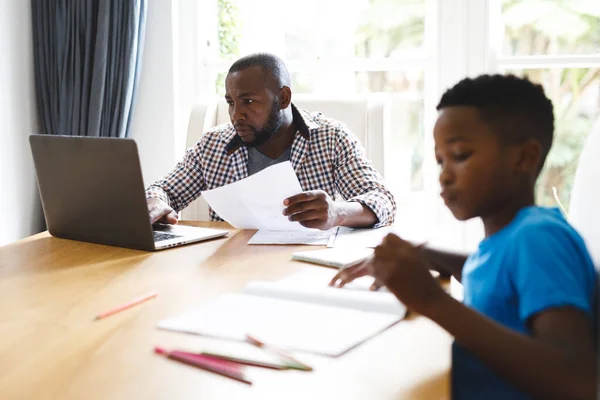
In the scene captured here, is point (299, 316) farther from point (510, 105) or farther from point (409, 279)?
point (510, 105)

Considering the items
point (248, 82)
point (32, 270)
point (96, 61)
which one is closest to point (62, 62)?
point (96, 61)

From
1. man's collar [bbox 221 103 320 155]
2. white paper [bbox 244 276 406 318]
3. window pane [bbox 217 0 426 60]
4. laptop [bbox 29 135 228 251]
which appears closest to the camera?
white paper [bbox 244 276 406 318]

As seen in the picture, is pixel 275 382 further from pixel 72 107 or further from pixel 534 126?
pixel 72 107

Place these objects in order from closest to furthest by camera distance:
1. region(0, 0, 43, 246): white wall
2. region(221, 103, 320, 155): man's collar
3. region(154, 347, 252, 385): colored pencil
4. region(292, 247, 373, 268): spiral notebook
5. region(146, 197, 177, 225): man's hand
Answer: region(154, 347, 252, 385): colored pencil → region(292, 247, 373, 268): spiral notebook → region(146, 197, 177, 225): man's hand → region(221, 103, 320, 155): man's collar → region(0, 0, 43, 246): white wall

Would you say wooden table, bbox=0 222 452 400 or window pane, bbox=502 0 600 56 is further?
window pane, bbox=502 0 600 56

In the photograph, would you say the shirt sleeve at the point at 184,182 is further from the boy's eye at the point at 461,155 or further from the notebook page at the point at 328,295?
the boy's eye at the point at 461,155

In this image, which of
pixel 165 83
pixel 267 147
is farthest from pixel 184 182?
pixel 165 83

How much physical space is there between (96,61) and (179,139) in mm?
456

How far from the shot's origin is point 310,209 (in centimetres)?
150

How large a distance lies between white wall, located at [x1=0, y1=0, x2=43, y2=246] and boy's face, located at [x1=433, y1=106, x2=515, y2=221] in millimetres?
2245

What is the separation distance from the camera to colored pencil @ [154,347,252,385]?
0.75 meters

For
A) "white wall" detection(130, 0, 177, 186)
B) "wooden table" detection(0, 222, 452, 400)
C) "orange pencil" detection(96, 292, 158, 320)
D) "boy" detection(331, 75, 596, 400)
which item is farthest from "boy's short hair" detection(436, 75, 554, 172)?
"white wall" detection(130, 0, 177, 186)

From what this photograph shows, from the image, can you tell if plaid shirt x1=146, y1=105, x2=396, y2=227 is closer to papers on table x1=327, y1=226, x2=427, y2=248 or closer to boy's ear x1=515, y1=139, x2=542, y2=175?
papers on table x1=327, y1=226, x2=427, y2=248

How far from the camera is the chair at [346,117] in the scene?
2088 mm
